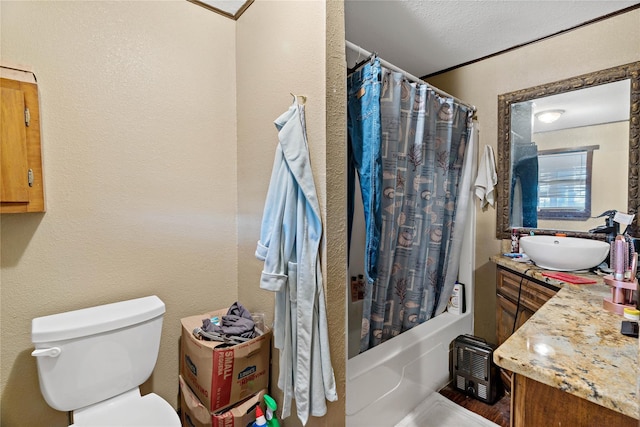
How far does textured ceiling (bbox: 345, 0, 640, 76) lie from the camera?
5.45 ft

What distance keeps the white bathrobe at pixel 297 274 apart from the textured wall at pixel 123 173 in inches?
25.7

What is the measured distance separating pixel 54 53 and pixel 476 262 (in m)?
2.87

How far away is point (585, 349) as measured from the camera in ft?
2.55

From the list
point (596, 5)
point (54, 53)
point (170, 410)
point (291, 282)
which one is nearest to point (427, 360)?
point (291, 282)

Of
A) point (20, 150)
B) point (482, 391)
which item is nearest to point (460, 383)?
point (482, 391)

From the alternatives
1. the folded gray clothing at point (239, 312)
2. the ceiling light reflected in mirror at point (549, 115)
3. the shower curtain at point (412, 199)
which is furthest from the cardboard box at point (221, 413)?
the ceiling light reflected in mirror at point (549, 115)

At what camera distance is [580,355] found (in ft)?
2.45

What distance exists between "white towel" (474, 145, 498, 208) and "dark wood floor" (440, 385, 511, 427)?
136 cm

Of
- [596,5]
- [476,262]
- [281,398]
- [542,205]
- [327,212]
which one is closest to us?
[327,212]

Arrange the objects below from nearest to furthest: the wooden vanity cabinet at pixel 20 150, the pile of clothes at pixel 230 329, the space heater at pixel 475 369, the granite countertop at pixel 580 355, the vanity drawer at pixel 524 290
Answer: the granite countertop at pixel 580 355 < the wooden vanity cabinet at pixel 20 150 < the pile of clothes at pixel 230 329 < the vanity drawer at pixel 524 290 < the space heater at pixel 475 369

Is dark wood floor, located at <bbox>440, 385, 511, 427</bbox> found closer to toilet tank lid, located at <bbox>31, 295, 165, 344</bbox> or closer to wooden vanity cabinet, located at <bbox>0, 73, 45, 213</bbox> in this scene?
toilet tank lid, located at <bbox>31, 295, 165, 344</bbox>

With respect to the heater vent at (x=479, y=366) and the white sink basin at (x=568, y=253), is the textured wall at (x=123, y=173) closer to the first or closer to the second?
the heater vent at (x=479, y=366)

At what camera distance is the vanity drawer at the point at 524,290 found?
5.09 ft

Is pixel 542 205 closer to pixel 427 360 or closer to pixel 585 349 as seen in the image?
pixel 427 360
